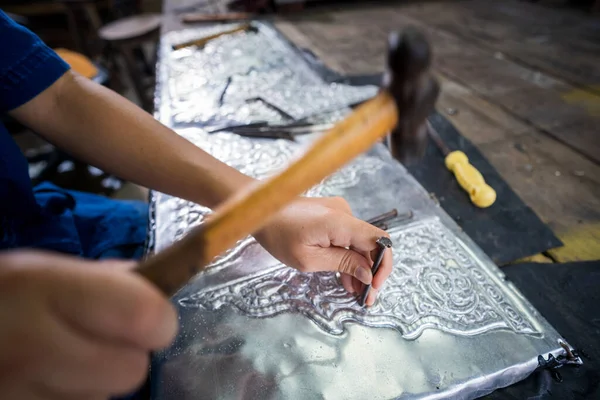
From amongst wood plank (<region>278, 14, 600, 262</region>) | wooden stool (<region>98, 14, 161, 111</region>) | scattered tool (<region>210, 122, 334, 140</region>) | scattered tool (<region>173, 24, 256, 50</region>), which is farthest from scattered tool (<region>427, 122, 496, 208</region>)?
wooden stool (<region>98, 14, 161, 111</region>)

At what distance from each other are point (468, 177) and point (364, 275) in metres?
0.66

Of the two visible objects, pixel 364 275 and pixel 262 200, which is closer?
pixel 262 200

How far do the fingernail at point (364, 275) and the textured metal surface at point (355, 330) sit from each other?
75 millimetres

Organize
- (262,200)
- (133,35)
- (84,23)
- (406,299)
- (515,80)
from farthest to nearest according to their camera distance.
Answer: (84,23)
(133,35)
(515,80)
(406,299)
(262,200)

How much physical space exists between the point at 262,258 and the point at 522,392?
25.6 inches

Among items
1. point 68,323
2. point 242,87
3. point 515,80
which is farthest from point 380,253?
point 515,80

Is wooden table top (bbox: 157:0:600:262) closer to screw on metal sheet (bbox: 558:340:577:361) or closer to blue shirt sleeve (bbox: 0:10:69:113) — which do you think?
screw on metal sheet (bbox: 558:340:577:361)

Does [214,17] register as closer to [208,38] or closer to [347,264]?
[208,38]

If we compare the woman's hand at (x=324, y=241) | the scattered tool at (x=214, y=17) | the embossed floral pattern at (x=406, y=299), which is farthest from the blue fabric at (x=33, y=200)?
the scattered tool at (x=214, y=17)

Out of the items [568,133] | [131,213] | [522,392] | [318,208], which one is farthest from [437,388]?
[568,133]

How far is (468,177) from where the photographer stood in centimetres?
124

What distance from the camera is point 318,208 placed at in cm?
83

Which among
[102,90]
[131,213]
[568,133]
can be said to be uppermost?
[102,90]

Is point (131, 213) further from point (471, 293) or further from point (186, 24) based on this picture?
point (186, 24)
